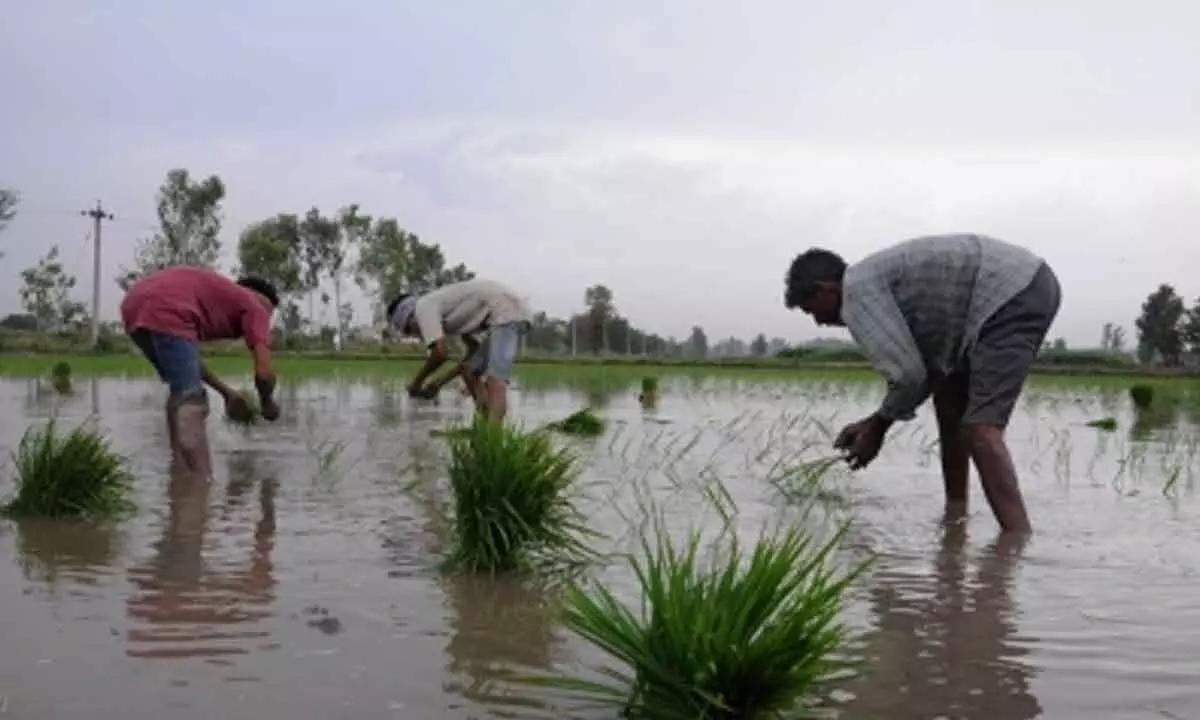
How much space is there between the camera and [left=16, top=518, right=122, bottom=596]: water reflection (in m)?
3.35

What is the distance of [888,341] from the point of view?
4277 mm

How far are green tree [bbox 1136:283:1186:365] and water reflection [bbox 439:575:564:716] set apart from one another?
57442 mm

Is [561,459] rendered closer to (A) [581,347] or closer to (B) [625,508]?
(B) [625,508]

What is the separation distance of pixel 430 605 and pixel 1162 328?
63.9 metres

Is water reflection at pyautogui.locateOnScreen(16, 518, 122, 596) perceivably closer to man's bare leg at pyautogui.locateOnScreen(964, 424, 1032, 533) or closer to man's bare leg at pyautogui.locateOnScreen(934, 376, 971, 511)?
man's bare leg at pyautogui.locateOnScreen(964, 424, 1032, 533)

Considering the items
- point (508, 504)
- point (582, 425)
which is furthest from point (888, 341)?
point (582, 425)

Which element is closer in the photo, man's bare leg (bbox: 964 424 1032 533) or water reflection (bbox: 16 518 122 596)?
water reflection (bbox: 16 518 122 596)

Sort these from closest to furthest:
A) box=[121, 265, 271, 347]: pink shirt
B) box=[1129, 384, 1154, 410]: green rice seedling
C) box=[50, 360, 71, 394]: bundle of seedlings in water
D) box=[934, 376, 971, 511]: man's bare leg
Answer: box=[934, 376, 971, 511]: man's bare leg → box=[121, 265, 271, 347]: pink shirt → box=[1129, 384, 1154, 410]: green rice seedling → box=[50, 360, 71, 394]: bundle of seedlings in water

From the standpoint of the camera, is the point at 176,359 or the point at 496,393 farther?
the point at 496,393

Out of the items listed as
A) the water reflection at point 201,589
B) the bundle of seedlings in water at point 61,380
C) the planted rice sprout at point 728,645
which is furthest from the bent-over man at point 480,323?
the bundle of seedlings in water at point 61,380

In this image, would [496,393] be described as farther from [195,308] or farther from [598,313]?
[598,313]

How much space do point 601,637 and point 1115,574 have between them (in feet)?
7.17

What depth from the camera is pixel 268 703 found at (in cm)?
224

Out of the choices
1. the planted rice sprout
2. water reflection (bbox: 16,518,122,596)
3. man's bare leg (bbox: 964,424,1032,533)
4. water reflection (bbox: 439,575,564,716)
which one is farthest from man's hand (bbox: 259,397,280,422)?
the planted rice sprout
